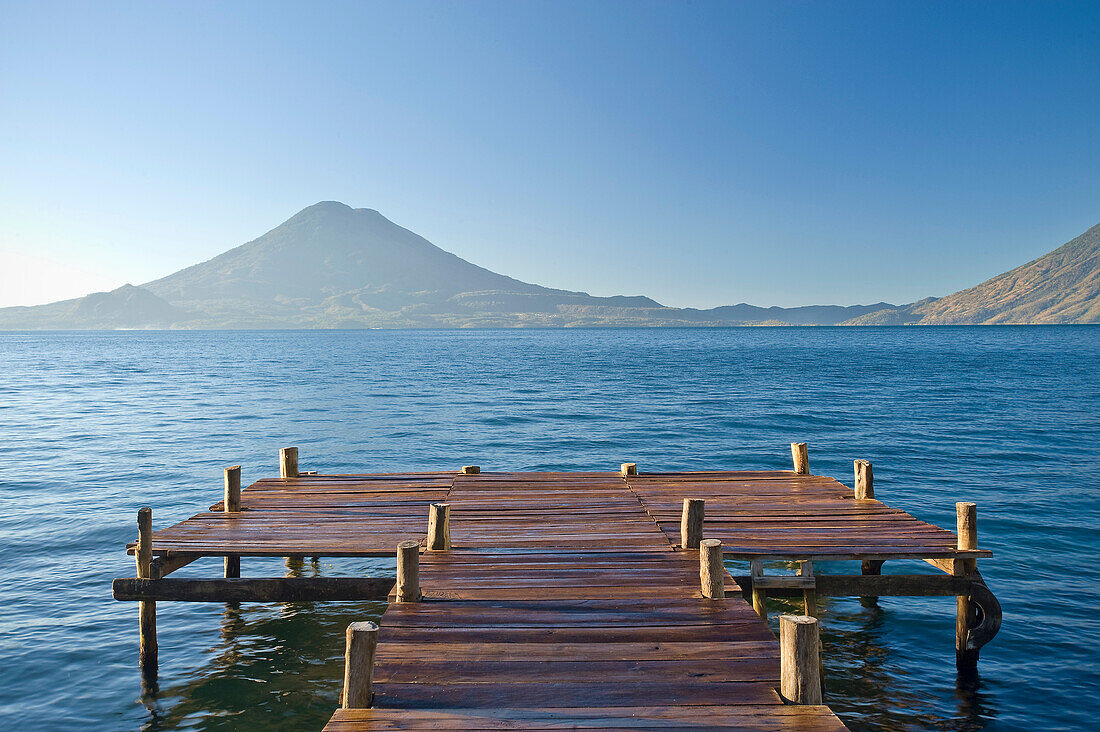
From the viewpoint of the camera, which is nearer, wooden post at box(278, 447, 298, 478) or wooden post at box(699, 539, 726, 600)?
wooden post at box(699, 539, 726, 600)

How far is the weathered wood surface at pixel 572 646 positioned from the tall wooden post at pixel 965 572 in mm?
4027

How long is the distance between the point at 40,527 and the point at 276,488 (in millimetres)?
10317

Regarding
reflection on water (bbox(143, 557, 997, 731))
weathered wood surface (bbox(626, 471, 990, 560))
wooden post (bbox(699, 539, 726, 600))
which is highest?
wooden post (bbox(699, 539, 726, 600))

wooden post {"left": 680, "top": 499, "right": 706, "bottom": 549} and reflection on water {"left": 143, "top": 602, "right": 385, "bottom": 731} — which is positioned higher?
wooden post {"left": 680, "top": 499, "right": 706, "bottom": 549}

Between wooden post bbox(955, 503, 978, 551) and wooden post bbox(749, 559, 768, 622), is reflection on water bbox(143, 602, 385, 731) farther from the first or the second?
wooden post bbox(955, 503, 978, 551)

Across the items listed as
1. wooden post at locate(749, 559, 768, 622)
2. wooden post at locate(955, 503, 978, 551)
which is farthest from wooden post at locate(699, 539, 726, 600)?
wooden post at locate(955, 503, 978, 551)

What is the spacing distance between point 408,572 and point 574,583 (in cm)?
219

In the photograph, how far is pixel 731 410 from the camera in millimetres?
47906

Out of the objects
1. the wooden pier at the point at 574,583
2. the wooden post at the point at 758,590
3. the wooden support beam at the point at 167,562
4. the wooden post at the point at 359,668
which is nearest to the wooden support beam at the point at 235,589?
the wooden pier at the point at 574,583

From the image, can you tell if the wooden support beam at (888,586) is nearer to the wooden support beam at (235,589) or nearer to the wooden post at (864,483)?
the wooden post at (864,483)

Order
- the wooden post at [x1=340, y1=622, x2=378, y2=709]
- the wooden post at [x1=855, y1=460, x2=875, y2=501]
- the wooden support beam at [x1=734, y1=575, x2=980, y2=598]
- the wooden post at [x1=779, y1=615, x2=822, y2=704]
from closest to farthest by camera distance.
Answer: the wooden post at [x1=340, y1=622, x2=378, y2=709], the wooden post at [x1=779, y1=615, x2=822, y2=704], the wooden support beam at [x1=734, y1=575, x2=980, y2=598], the wooden post at [x1=855, y1=460, x2=875, y2=501]

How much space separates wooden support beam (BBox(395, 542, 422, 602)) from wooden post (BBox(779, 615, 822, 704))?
4203 mm

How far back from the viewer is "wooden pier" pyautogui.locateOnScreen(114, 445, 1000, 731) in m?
6.33

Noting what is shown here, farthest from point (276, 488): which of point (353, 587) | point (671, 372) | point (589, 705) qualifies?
point (671, 372)
